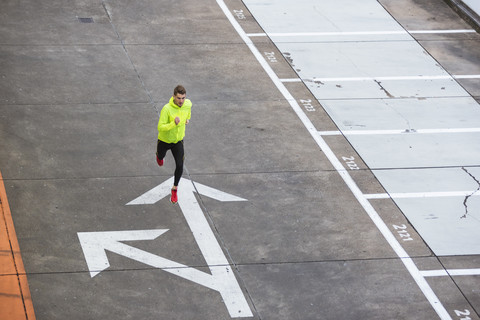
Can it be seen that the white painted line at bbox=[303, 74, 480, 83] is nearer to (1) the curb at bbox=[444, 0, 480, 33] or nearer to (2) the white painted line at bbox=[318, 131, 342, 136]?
(2) the white painted line at bbox=[318, 131, 342, 136]

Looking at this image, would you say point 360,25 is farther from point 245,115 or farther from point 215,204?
point 215,204

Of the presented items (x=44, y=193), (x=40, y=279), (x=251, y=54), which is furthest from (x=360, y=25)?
(x=40, y=279)

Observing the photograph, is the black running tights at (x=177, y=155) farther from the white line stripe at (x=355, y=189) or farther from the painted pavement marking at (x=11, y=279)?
the white line stripe at (x=355, y=189)

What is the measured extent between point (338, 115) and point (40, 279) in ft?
23.7

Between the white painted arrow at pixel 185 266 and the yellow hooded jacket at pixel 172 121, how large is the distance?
111cm

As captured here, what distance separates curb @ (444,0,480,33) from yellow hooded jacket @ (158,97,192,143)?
35.7 ft

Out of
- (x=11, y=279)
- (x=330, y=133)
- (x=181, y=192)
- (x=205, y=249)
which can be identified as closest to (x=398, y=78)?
(x=330, y=133)

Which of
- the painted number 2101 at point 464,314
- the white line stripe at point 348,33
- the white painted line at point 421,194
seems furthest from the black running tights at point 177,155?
the white line stripe at point 348,33

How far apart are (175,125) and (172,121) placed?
79 mm

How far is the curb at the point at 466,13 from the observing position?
65.5ft

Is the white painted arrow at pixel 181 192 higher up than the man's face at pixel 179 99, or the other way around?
the man's face at pixel 179 99

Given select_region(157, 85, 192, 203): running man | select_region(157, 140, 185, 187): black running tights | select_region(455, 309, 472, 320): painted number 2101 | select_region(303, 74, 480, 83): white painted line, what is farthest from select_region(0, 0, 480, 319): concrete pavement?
select_region(157, 85, 192, 203): running man

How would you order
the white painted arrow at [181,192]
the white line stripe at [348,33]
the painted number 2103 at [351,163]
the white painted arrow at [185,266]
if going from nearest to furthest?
the white painted arrow at [185,266]
the white painted arrow at [181,192]
the painted number 2103 at [351,163]
the white line stripe at [348,33]

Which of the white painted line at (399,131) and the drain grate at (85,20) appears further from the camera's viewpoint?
the drain grate at (85,20)
